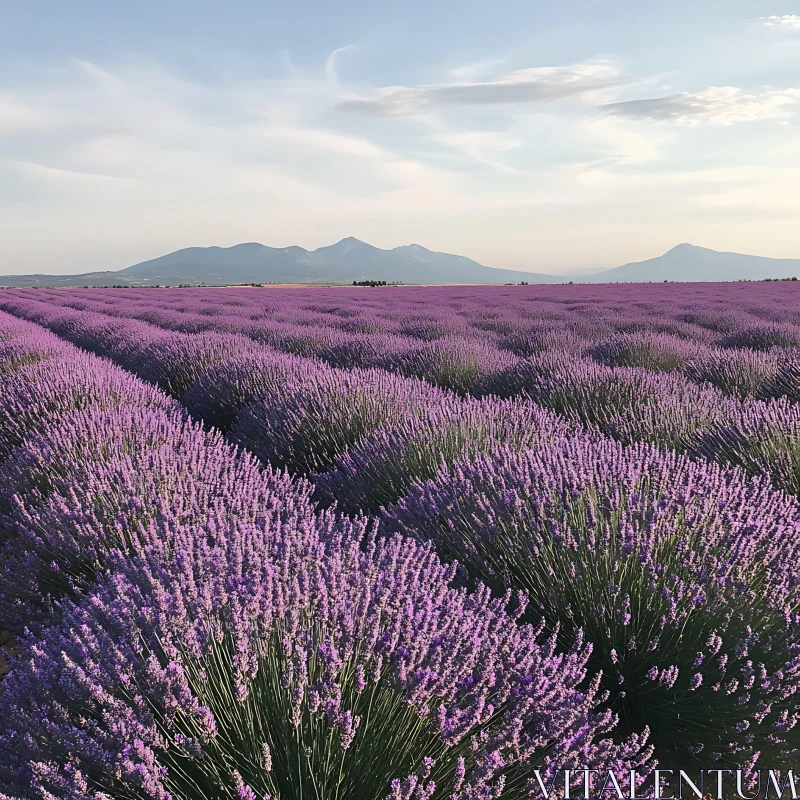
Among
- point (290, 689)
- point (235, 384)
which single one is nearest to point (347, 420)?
point (235, 384)

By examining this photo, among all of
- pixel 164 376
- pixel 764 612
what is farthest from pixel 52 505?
pixel 164 376

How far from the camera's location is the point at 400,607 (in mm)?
1326

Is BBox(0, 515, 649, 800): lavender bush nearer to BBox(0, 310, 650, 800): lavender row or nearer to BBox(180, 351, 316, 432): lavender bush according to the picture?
BBox(0, 310, 650, 800): lavender row

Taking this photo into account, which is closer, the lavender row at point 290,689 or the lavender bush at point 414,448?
the lavender row at point 290,689

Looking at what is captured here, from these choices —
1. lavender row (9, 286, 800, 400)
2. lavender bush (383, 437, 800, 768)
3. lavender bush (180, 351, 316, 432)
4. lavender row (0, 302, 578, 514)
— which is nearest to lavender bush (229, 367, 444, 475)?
lavender row (0, 302, 578, 514)

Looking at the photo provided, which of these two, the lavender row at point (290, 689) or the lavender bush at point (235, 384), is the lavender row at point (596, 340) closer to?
the lavender bush at point (235, 384)

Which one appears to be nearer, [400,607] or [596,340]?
[400,607]

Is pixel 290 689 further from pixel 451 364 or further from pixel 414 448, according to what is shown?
pixel 451 364

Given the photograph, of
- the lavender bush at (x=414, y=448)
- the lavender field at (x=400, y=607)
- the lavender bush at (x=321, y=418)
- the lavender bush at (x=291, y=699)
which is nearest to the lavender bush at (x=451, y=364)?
the lavender bush at (x=321, y=418)

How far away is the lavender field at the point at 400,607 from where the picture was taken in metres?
1.08

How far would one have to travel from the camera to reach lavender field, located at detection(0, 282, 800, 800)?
3.53 feet

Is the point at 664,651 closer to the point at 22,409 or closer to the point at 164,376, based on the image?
the point at 22,409

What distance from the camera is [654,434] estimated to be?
3.43 metres

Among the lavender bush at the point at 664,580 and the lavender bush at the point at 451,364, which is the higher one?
the lavender bush at the point at 451,364
